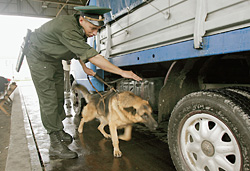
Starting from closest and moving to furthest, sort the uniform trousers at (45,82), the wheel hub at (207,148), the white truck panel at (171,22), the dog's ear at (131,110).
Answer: the white truck panel at (171,22)
the wheel hub at (207,148)
the dog's ear at (131,110)
the uniform trousers at (45,82)

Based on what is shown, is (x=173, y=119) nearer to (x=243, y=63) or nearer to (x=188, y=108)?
(x=188, y=108)

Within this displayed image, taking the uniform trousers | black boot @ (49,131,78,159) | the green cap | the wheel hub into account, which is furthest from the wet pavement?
the green cap

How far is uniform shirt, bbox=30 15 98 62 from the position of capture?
6.88ft

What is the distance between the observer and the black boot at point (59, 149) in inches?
94.0

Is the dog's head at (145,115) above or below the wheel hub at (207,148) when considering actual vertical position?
above

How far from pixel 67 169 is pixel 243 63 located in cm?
224

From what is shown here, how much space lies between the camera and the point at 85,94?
353cm

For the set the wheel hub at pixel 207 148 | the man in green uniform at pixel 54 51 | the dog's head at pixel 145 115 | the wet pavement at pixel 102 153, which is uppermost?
the man in green uniform at pixel 54 51

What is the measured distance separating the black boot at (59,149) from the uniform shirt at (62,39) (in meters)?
A: 1.15

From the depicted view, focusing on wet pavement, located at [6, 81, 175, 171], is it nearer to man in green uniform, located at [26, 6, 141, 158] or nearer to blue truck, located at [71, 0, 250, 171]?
man in green uniform, located at [26, 6, 141, 158]

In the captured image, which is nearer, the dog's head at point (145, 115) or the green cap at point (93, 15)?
the dog's head at point (145, 115)

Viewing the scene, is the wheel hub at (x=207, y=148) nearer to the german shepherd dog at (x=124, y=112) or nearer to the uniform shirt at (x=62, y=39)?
the german shepherd dog at (x=124, y=112)

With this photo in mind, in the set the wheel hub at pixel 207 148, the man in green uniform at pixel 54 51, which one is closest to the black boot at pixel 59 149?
the man in green uniform at pixel 54 51

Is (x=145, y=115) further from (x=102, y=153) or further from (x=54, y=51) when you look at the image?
(x=54, y=51)
